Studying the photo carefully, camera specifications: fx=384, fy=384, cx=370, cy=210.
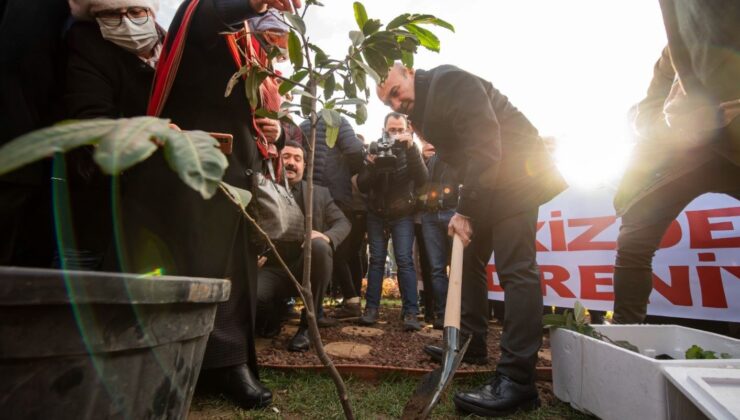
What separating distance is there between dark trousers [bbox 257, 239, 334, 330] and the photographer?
2.89 feet

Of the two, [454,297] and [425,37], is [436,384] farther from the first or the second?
[425,37]

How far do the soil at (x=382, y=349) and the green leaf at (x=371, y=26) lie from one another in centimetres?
158

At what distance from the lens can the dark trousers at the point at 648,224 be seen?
1.71 metres

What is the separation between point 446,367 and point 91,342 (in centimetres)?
126

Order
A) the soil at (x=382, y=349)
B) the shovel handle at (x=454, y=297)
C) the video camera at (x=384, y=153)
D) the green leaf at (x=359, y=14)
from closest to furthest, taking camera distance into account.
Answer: the green leaf at (x=359, y=14) < the shovel handle at (x=454, y=297) < the soil at (x=382, y=349) < the video camera at (x=384, y=153)

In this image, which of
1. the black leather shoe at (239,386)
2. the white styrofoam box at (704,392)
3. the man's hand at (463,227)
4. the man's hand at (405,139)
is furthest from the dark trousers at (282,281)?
the white styrofoam box at (704,392)

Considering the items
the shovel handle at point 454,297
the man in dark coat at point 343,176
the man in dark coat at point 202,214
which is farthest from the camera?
the man in dark coat at point 343,176

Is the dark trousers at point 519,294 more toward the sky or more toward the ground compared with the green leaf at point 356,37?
more toward the ground

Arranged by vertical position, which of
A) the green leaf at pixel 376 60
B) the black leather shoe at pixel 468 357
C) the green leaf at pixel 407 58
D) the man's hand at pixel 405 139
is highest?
the man's hand at pixel 405 139

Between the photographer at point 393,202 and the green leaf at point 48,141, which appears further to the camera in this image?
the photographer at point 393,202

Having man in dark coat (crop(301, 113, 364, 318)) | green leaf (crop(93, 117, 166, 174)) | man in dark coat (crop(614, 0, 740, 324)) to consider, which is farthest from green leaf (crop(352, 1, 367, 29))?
man in dark coat (crop(301, 113, 364, 318))

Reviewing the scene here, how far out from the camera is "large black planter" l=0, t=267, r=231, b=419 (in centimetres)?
39

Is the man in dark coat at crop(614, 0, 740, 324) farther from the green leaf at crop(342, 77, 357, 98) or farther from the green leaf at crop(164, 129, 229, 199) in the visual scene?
the green leaf at crop(164, 129, 229, 199)

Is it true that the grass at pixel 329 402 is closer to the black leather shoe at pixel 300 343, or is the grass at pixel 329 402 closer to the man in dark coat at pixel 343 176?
the black leather shoe at pixel 300 343
